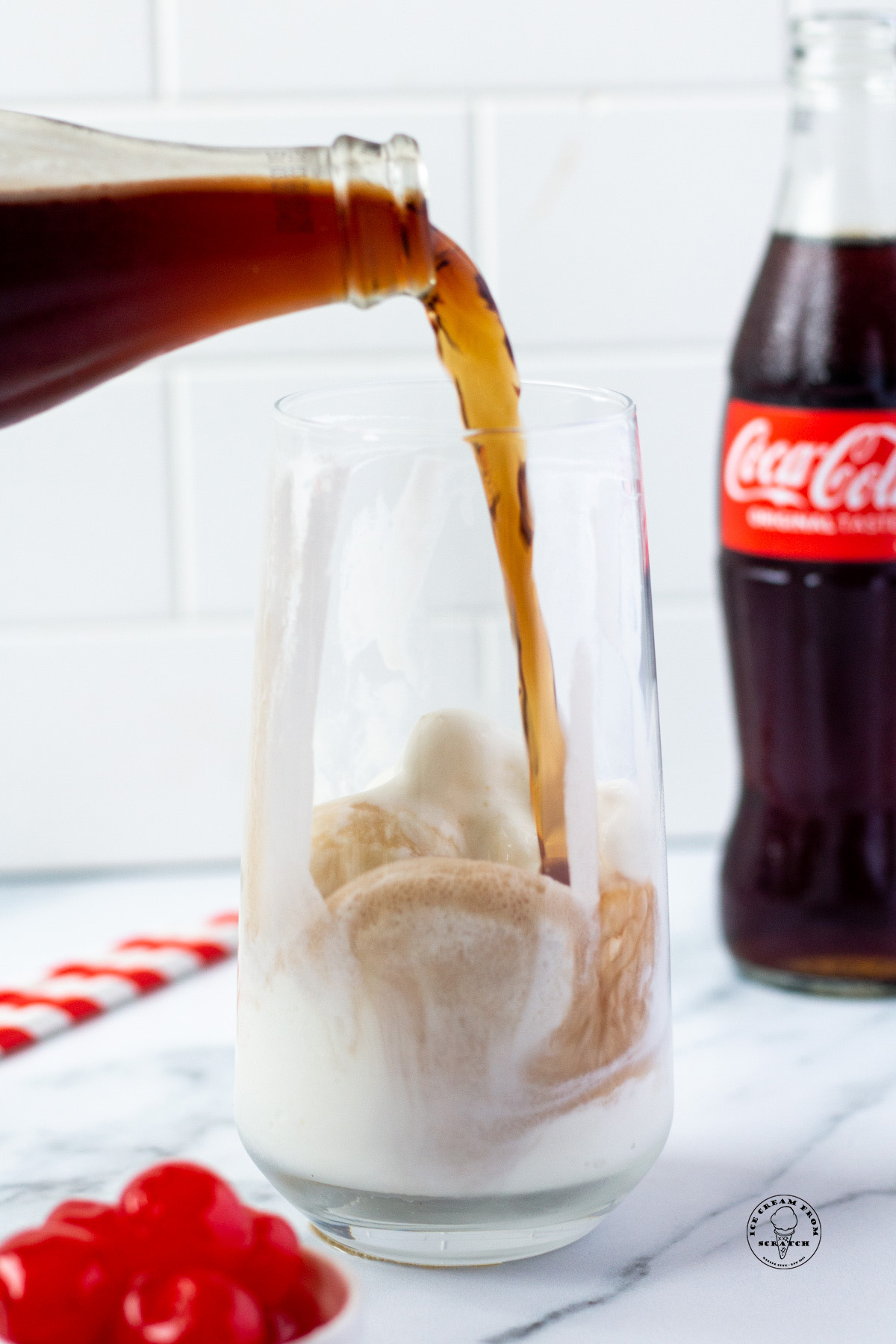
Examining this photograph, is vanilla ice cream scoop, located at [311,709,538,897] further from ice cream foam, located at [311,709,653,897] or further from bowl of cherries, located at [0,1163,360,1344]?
bowl of cherries, located at [0,1163,360,1344]

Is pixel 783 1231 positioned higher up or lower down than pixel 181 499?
lower down

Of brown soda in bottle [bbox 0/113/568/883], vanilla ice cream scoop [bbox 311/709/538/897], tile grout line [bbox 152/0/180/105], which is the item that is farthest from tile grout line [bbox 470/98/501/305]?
vanilla ice cream scoop [bbox 311/709/538/897]

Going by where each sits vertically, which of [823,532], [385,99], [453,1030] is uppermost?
[385,99]

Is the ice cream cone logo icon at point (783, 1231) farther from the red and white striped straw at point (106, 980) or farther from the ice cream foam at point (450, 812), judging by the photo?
the red and white striped straw at point (106, 980)

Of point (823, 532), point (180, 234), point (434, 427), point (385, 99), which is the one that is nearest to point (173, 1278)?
point (434, 427)

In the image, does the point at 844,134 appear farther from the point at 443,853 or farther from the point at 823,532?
the point at 443,853

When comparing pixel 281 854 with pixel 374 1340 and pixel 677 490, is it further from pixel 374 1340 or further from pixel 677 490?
pixel 677 490

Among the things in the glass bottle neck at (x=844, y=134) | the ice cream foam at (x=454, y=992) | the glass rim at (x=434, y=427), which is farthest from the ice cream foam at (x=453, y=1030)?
the glass bottle neck at (x=844, y=134)
